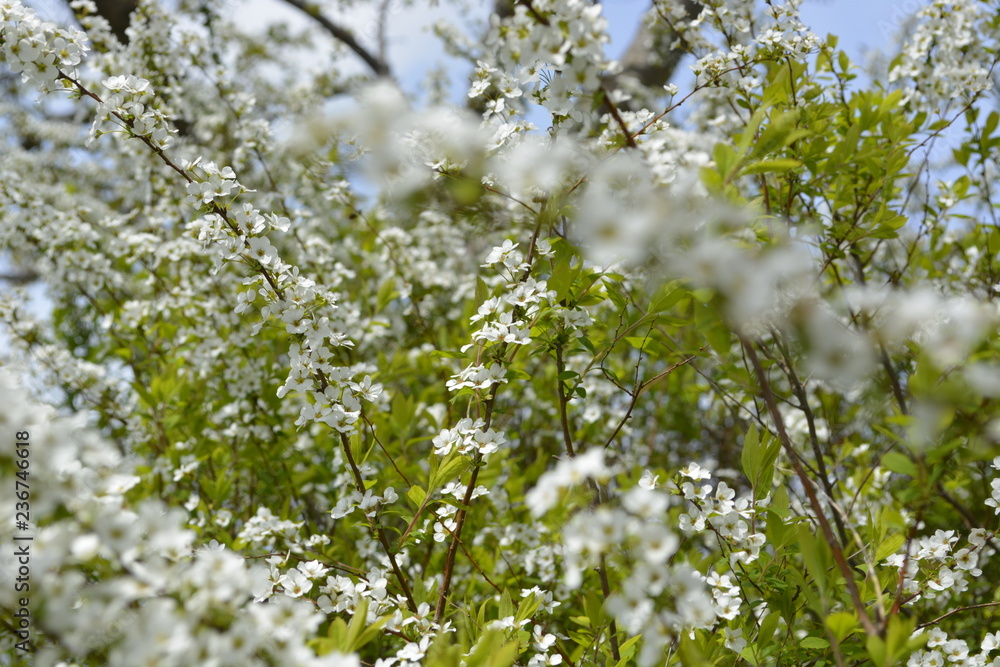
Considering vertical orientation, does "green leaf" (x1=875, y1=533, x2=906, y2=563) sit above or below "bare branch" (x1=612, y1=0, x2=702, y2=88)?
below

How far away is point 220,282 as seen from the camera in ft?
10.2

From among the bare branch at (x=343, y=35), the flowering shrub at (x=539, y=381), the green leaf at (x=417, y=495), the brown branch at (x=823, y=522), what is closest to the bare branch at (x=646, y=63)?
the bare branch at (x=343, y=35)

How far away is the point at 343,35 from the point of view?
7.32 m

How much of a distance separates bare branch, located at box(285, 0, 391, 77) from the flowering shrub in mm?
3772

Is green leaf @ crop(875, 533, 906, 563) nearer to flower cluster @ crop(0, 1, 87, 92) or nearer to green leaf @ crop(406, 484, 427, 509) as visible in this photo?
green leaf @ crop(406, 484, 427, 509)

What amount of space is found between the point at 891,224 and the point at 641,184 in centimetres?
83

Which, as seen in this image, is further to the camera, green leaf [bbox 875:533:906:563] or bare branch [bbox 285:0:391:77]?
bare branch [bbox 285:0:391:77]

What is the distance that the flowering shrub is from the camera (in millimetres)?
953

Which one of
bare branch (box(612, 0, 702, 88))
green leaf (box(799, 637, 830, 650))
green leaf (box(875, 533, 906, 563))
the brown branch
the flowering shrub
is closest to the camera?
the flowering shrub

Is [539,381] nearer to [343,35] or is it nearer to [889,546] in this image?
[889,546]

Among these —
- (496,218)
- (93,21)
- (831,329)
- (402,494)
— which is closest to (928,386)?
(831,329)

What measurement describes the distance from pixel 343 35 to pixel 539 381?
19.2 feet

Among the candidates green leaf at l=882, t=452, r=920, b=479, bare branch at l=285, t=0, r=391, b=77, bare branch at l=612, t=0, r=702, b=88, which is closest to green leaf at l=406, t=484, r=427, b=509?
green leaf at l=882, t=452, r=920, b=479

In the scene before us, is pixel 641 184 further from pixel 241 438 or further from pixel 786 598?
pixel 241 438
